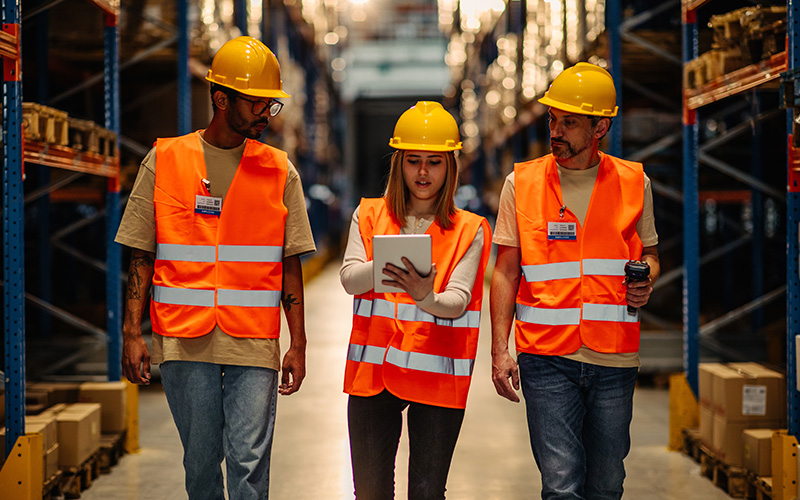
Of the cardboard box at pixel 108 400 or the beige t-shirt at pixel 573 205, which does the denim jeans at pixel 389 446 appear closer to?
the beige t-shirt at pixel 573 205

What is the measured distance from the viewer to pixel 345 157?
4328 centimetres

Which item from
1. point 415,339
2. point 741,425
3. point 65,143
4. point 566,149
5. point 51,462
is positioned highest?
point 65,143

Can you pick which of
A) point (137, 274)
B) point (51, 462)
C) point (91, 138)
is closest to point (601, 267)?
point (137, 274)

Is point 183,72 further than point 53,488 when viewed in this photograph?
Yes

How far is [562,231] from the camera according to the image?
3.05 meters

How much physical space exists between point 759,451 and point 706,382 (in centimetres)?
77

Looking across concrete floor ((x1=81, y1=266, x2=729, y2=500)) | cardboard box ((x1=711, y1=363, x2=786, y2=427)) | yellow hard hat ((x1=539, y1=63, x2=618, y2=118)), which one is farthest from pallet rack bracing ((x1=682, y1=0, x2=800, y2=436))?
yellow hard hat ((x1=539, y1=63, x2=618, y2=118))

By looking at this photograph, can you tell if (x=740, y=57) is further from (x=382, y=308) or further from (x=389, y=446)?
(x=389, y=446)

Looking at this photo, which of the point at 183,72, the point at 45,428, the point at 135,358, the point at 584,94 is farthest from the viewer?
the point at 183,72

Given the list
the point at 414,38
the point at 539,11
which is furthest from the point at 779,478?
the point at 414,38

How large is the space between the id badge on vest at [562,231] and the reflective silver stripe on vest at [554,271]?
0.32 feet

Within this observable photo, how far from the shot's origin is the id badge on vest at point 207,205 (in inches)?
118

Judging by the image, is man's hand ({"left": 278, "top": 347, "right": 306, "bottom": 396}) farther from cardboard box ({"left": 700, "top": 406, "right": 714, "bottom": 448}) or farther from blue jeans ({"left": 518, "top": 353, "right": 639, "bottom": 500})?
cardboard box ({"left": 700, "top": 406, "right": 714, "bottom": 448})

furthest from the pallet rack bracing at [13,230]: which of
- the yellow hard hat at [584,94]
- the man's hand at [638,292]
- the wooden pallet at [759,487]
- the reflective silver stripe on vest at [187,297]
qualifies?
the wooden pallet at [759,487]
